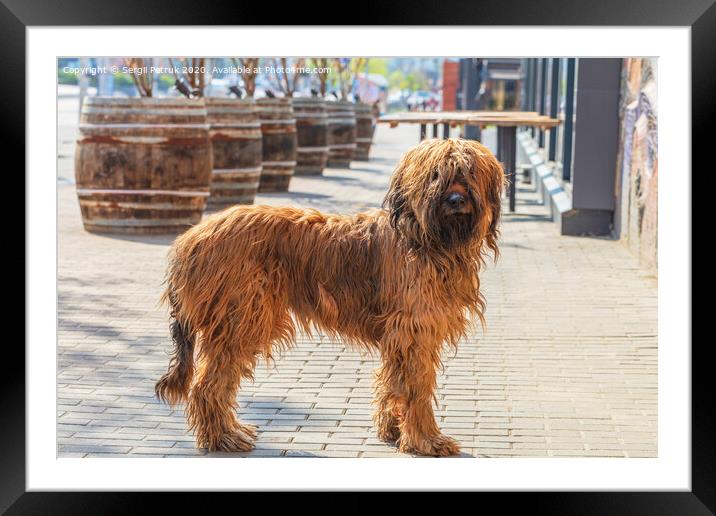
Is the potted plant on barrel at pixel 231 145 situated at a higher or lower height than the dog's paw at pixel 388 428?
higher

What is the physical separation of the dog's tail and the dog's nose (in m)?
1.55

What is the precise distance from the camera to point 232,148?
14500mm

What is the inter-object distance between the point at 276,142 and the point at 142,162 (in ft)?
17.7

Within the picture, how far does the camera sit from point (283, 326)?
5676mm

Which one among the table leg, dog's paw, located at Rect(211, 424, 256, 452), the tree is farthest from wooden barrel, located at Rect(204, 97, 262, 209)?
dog's paw, located at Rect(211, 424, 256, 452)

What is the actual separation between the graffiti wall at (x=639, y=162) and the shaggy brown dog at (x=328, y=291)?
213 inches

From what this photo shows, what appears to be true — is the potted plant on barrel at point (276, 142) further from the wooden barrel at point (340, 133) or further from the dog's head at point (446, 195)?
the dog's head at point (446, 195)

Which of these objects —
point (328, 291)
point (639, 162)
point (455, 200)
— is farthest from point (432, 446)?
point (639, 162)

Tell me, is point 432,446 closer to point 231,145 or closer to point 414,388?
point 414,388

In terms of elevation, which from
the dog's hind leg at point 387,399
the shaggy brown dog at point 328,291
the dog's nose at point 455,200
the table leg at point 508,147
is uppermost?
the table leg at point 508,147

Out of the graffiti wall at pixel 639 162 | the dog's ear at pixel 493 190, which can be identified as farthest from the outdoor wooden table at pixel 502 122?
the dog's ear at pixel 493 190
